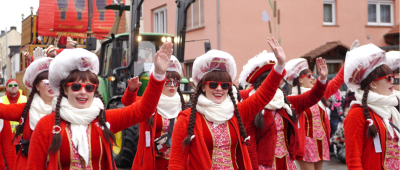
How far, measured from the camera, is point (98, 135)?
3.22 meters

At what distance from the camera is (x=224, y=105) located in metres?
3.53

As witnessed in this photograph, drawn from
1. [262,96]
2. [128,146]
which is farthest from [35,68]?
[128,146]

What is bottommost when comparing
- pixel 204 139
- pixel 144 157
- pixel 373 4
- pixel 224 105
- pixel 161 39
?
pixel 144 157

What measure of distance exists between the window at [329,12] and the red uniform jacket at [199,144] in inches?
645

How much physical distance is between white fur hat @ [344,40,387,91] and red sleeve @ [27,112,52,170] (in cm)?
243

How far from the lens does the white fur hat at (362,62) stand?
11.9 feet

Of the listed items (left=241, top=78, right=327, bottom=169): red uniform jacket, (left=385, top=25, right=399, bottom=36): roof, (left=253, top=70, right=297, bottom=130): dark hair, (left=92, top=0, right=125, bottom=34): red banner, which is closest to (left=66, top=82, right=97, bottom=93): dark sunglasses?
(left=241, top=78, right=327, bottom=169): red uniform jacket

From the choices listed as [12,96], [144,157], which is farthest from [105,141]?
[12,96]

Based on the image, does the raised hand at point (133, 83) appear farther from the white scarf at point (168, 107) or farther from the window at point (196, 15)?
the window at point (196, 15)

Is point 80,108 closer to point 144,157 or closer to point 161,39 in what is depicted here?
point 144,157

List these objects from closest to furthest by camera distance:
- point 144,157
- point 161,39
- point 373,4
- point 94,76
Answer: point 94,76 → point 144,157 → point 161,39 → point 373,4

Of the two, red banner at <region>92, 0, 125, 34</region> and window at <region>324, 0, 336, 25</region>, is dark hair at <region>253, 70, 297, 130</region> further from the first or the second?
window at <region>324, 0, 336, 25</region>

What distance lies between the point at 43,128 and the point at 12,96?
620 cm

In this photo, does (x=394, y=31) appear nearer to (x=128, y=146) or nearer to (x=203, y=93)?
(x=128, y=146)
